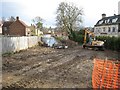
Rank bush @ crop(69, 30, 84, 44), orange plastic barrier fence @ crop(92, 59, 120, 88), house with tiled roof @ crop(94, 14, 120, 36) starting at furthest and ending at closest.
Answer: house with tiled roof @ crop(94, 14, 120, 36), bush @ crop(69, 30, 84, 44), orange plastic barrier fence @ crop(92, 59, 120, 88)

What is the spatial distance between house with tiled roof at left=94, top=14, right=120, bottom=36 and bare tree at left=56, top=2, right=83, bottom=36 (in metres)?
6.20

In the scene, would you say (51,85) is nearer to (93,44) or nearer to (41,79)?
(41,79)

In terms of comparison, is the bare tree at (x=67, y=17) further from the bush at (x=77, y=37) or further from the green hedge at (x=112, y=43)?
the green hedge at (x=112, y=43)

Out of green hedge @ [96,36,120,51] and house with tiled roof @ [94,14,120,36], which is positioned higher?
house with tiled roof @ [94,14,120,36]

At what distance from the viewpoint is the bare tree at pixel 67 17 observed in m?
60.8

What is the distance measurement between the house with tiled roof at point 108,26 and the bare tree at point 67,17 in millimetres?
6196

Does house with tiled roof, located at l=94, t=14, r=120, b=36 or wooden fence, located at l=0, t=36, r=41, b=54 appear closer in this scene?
wooden fence, located at l=0, t=36, r=41, b=54

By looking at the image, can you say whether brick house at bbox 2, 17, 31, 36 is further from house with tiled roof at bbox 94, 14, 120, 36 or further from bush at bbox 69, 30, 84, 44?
house with tiled roof at bbox 94, 14, 120, 36

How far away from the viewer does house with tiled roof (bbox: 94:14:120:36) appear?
5176 cm

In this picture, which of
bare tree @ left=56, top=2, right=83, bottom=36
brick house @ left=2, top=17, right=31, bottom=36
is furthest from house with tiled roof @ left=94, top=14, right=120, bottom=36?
brick house @ left=2, top=17, right=31, bottom=36

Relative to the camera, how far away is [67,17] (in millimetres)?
61125

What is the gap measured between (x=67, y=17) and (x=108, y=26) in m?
12.2

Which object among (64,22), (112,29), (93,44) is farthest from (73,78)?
(64,22)

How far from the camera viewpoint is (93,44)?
3111cm
